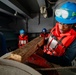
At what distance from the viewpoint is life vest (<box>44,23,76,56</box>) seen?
1735mm

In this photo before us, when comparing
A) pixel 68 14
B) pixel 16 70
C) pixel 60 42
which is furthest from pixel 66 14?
pixel 16 70

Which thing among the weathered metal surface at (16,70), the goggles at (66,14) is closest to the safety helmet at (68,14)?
the goggles at (66,14)

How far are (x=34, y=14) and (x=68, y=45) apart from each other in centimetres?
487

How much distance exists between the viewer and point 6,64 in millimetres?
934

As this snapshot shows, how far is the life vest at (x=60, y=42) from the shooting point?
1735 mm

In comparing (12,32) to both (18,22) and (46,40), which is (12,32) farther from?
(46,40)

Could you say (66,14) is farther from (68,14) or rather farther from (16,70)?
(16,70)

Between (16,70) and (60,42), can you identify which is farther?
(60,42)

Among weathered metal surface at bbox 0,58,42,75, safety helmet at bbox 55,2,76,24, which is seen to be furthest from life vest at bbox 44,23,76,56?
weathered metal surface at bbox 0,58,42,75

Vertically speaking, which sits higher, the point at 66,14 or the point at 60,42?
the point at 66,14

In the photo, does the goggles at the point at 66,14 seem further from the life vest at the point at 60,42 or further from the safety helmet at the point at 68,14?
the life vest at the point at 60,42

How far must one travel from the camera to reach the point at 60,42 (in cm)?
177

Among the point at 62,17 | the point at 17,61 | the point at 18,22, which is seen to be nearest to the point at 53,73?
the point at 17,61

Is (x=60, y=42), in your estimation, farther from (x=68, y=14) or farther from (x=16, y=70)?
(x=16, y=70)
